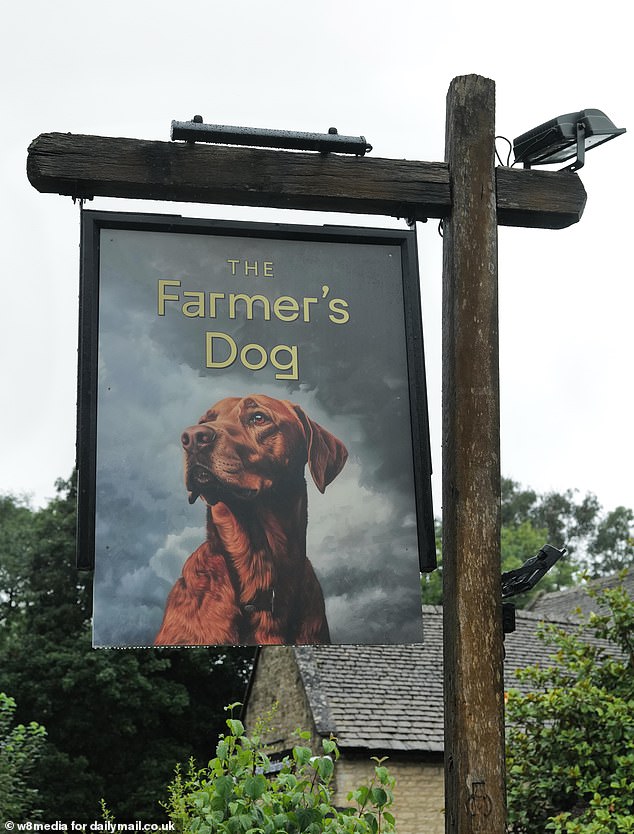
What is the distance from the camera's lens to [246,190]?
182 inches

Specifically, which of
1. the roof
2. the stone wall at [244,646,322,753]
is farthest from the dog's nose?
the stone wall at [244,646,322,753]

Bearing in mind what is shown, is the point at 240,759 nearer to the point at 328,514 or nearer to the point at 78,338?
the point at 328,514

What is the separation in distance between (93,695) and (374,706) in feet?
45.1

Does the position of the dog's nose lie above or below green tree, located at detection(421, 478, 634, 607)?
below

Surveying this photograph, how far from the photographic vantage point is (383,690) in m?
17.6

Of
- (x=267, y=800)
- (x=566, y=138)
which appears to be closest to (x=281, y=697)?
(x=267, y=800)

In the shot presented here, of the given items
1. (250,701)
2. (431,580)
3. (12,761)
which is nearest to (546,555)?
(12,761)

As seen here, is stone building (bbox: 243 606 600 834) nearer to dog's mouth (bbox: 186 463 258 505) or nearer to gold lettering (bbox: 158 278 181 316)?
dog's mouth (bbox: 186 463 258 505)

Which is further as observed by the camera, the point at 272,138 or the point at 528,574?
the point at 272,138

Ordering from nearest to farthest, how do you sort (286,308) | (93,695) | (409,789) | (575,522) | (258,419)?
(258,419), (286,308), (409,789), (93,695), (575,522)

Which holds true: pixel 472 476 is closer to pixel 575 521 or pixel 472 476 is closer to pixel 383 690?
pixel 383 690

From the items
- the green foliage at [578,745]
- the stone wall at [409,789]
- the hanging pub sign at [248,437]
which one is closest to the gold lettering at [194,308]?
the hanging pub sign at [248,437]

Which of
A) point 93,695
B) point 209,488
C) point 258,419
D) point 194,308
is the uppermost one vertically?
point 194,308

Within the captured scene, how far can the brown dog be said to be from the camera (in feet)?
14.1
